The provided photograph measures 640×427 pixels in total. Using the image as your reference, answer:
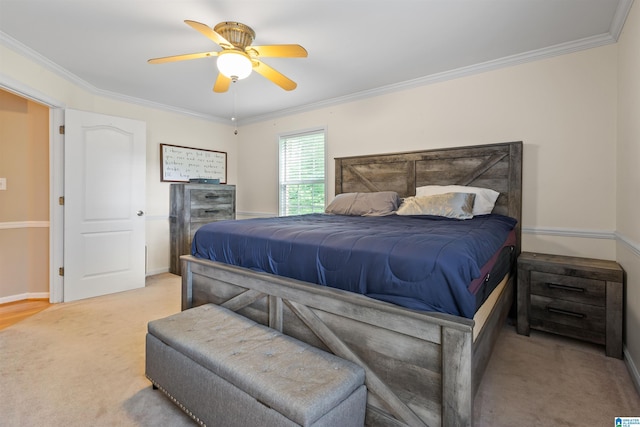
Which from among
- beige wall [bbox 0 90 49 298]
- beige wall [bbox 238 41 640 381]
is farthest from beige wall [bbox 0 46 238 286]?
beige wall [bbox 238 41 640 381]

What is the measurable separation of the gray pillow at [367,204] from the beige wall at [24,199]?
127 inches

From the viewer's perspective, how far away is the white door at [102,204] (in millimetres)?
3291

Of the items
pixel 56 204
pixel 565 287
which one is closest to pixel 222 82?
pixel 56 204

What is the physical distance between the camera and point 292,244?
5.90 feet

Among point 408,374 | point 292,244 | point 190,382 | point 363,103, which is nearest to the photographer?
point 408,374

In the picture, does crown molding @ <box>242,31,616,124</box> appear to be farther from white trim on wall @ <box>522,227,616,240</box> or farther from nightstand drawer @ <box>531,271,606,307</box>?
nightstand drawer @ <box>531,271,606,307</box>

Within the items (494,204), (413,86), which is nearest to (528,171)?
(494,204)

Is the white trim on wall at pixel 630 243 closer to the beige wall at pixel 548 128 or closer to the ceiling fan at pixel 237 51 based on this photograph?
the beige wall at pixel 548 128

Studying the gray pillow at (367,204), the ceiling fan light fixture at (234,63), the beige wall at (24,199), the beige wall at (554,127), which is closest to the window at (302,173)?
the beige wall at (554,127)

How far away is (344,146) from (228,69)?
7.07 ft

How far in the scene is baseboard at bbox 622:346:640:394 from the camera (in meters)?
1.80

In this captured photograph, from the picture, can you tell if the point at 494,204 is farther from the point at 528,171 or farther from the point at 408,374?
the point at 408,374

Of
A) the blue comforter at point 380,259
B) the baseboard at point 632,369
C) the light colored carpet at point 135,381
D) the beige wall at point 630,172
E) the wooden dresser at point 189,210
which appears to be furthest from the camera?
the wooden dresser at point 189,210

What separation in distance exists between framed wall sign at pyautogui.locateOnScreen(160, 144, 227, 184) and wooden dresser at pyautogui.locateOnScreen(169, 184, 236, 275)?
26cm
